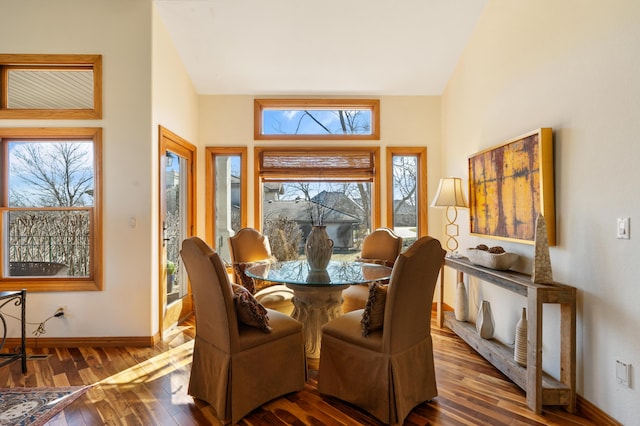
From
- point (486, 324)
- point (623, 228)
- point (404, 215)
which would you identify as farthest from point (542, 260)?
point (404, 215)

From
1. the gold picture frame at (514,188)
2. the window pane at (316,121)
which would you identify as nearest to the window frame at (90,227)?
the window pane at (316,121)

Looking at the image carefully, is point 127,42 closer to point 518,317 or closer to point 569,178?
point 569,178

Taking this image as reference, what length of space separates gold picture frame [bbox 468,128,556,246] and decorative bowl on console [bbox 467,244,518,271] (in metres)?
0.14

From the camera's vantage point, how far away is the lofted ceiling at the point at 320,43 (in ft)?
10.4

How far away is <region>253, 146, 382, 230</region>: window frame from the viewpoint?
4.25 metres

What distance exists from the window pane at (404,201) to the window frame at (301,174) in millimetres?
257

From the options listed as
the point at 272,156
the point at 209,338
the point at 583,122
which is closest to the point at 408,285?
the point at 209,338

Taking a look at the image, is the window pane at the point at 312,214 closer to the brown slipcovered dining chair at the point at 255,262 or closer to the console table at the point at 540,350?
the brown slipcovered dining chair at the point at 255,262

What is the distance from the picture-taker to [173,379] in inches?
96.9

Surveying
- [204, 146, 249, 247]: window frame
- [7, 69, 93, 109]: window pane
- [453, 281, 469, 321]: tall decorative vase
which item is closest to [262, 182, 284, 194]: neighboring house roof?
[204, 146, 249, 247]: window frame

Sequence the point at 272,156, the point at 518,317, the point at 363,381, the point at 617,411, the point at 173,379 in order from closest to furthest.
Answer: the point at 617,411
the point at 363,381
the point at 173,379
the point at 518,317
the point at 272,156

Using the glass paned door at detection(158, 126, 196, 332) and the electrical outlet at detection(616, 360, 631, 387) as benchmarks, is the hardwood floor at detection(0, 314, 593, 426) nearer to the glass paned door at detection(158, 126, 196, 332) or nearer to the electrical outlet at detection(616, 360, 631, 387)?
the electrical outlet at detection(616, 360, 631, 387)

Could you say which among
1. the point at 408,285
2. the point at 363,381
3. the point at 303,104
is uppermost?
the point at 303,104

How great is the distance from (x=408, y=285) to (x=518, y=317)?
144 centimetres
